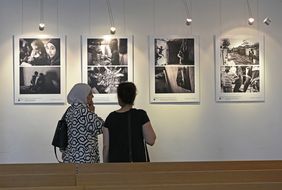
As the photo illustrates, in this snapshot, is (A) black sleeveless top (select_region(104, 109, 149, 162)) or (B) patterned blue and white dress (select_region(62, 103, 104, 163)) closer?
(A) black sleeveless top (select_region(104, 109, 149, 162))

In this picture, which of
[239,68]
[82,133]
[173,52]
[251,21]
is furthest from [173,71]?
[82,133]

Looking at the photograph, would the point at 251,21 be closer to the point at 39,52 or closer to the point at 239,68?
the point at 239,68

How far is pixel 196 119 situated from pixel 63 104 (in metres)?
1.64

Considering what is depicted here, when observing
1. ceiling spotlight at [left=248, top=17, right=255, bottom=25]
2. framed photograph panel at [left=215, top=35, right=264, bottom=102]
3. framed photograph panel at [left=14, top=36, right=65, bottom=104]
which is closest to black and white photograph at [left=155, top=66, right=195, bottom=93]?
framed photograph panel at [left=215, top=35, right=264, bottom=102]

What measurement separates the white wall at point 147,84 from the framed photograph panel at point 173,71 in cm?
8

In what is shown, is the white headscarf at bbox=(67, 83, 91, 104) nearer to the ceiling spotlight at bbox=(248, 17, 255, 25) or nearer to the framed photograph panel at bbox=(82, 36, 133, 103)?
the framed photograph panel at bbox=(82, 36, 133, 103)

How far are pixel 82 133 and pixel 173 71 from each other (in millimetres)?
2084

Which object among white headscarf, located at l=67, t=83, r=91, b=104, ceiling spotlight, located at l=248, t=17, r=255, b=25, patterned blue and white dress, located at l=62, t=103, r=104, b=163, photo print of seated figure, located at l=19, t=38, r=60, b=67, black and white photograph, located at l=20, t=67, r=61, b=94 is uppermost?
ceiling spotlight, located at l=248, t=17, r=255, b=25

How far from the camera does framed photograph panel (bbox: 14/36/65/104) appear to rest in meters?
5.94

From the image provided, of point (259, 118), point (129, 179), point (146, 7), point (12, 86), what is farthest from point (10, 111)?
point (129, 179)

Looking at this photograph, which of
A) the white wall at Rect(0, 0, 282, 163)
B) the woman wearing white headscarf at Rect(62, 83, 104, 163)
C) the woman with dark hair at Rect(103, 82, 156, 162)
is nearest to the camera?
the woman with dark hair at Rect(103, 82, 156, 162)

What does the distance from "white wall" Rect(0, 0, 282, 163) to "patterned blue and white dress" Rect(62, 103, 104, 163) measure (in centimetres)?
175

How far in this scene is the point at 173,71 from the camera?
6023 mm

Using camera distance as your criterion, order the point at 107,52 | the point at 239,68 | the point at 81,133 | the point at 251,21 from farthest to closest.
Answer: the point at 239,68 → the point at 107,52 → the point at 251,21 → the point at 81,133
